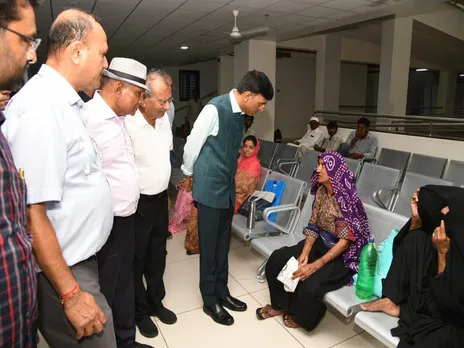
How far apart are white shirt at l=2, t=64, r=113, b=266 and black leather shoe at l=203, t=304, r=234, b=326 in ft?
4.08

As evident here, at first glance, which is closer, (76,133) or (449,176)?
(76,133)

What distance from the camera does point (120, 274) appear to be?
63.5 inches

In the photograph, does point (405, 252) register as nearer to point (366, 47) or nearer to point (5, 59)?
point (5, 59)

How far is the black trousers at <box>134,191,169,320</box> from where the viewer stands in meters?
1.86

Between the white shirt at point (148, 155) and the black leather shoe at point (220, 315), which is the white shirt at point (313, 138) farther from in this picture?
the white shirt at point (148, 155)

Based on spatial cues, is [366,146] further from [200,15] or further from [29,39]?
[29,39]

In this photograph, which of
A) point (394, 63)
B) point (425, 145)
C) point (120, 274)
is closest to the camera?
point (120, 274)

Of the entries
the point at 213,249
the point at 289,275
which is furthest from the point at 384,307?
the point at 213,249

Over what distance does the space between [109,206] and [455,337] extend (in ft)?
4.71

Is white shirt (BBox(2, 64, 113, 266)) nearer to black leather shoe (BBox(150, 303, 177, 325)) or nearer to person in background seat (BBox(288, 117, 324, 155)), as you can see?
black leather shoe (BBox(150, 303, 177, 325))

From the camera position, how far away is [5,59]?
2.45 ft

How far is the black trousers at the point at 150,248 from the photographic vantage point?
73.4 inches

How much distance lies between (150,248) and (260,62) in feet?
20.5

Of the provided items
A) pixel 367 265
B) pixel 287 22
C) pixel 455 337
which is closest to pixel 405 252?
pixel 367 265
